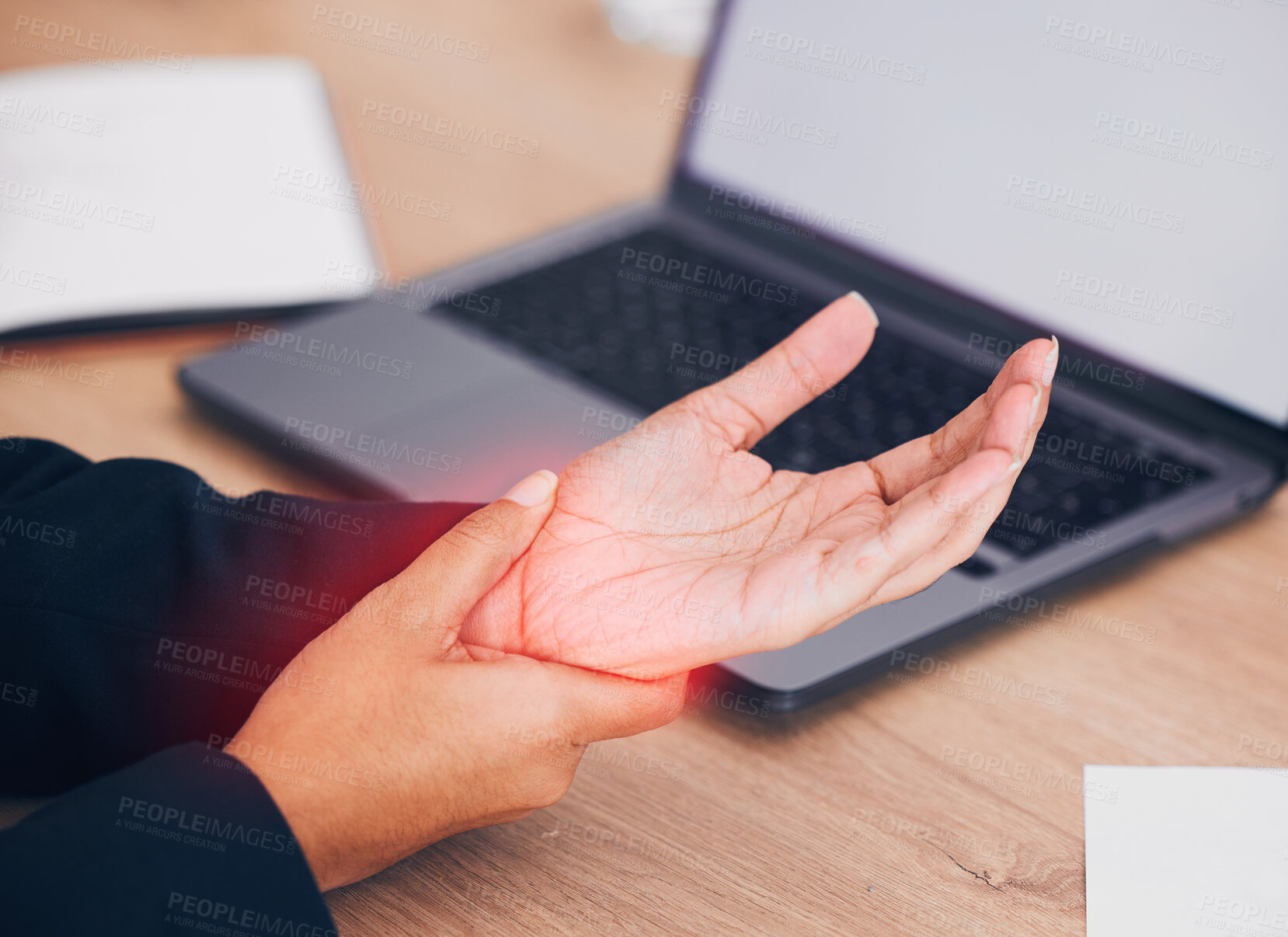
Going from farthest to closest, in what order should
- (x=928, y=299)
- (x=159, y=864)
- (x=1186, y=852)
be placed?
(x=928, y=299) → (x=1186, y=852) → (x=159, y=864)

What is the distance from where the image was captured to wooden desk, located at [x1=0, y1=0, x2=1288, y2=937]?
524 millimetres

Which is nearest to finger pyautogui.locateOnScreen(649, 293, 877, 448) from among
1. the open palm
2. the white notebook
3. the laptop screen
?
the open palm

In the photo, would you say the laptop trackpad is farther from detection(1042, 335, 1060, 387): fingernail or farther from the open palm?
detection(1042, 335, 1060, 387): fingernail

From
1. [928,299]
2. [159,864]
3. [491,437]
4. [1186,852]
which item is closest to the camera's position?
[159,864]

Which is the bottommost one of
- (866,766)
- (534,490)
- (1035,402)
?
(866,766)

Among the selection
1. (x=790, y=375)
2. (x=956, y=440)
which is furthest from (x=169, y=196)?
(x=956, y=440)

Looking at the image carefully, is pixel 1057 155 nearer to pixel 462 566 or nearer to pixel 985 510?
pixel 985 510

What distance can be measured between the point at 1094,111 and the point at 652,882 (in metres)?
0.64

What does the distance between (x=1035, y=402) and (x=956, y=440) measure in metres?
0.08

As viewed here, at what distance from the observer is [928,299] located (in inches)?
35.5

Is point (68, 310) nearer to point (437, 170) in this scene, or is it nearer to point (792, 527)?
point (437, 170)

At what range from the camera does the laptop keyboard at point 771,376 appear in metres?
0.74

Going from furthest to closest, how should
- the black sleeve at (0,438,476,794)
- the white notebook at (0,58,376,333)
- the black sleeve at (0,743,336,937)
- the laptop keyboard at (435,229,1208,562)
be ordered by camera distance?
the white notebook at (0,58,376,333) < the laptop keyboard at (435,229,1208,562) < the black sleeve at (0,438,476,794) < the black sleeve at (0,743,336,937)

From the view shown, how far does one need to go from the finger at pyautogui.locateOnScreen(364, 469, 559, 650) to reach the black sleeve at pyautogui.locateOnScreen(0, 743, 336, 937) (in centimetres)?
11
